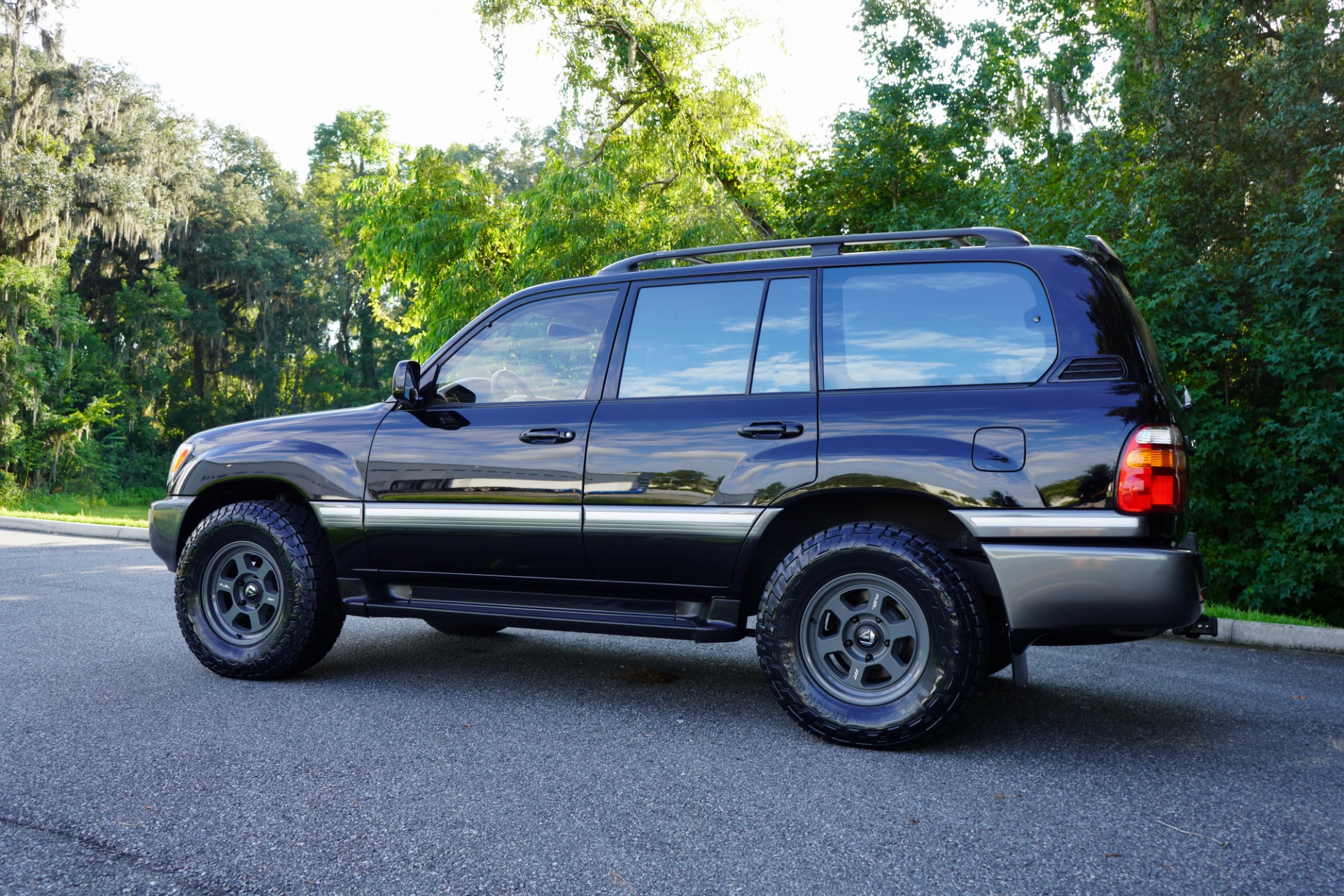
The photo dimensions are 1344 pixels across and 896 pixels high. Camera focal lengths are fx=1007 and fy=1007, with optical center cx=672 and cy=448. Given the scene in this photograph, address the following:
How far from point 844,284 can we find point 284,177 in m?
44.5

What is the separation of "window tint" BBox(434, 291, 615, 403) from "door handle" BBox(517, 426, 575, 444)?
187mm

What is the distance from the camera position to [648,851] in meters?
2.85

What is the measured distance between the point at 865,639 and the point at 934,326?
1.27 meters

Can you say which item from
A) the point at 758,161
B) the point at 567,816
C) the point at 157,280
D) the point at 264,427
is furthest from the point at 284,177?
the point at 567,816

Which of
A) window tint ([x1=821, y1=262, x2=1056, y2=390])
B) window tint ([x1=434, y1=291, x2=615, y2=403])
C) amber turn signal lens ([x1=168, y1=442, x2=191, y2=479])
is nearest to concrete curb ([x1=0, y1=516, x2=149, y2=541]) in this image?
amber turn signal lens ([x1=168, y1=442, x2=191, y2=479])

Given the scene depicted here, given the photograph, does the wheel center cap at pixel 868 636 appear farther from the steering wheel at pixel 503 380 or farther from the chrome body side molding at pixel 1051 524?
the steering wheel at pixel 503 380

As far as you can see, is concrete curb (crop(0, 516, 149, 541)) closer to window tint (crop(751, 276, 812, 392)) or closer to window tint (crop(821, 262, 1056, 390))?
window tint (crop(751, 276, 812, 392))

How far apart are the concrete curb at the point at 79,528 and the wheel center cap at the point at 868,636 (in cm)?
1120

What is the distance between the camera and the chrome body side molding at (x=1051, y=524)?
3539mm

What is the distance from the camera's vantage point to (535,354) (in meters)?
4.76

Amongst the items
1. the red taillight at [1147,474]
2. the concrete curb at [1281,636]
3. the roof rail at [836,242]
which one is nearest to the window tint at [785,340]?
the roof rail at [836,242]

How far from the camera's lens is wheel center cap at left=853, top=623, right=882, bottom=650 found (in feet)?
12.8

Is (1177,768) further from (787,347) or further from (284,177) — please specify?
(284,177)

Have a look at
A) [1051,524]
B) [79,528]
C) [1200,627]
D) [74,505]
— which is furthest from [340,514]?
[74,505]
